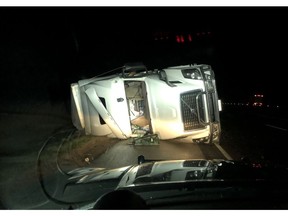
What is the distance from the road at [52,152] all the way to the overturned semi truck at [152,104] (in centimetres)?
35

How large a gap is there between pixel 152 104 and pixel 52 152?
201 centimetres

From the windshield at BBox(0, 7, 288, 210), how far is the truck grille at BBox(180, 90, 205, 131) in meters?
0.02

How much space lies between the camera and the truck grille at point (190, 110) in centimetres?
566

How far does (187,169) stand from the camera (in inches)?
119

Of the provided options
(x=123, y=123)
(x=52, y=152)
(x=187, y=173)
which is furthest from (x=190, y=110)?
(x=187, y=173)

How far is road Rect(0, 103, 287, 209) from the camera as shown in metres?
4.80

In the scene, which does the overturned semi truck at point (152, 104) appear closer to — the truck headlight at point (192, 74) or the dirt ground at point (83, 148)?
the truck headlight at point (192, 74)

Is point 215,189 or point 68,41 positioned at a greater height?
point 68,41

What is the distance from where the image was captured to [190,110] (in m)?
5.70

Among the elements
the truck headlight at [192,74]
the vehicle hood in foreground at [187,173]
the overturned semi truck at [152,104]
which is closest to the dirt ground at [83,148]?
the overturned semi truck at [152,104]

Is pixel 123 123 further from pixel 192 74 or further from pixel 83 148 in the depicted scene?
pixel 192 74

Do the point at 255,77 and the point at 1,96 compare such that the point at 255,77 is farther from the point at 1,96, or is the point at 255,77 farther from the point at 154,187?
the point at 154,187

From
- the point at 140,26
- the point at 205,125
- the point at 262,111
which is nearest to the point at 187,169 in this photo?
the point at 205,125

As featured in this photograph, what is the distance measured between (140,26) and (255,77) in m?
5.16
